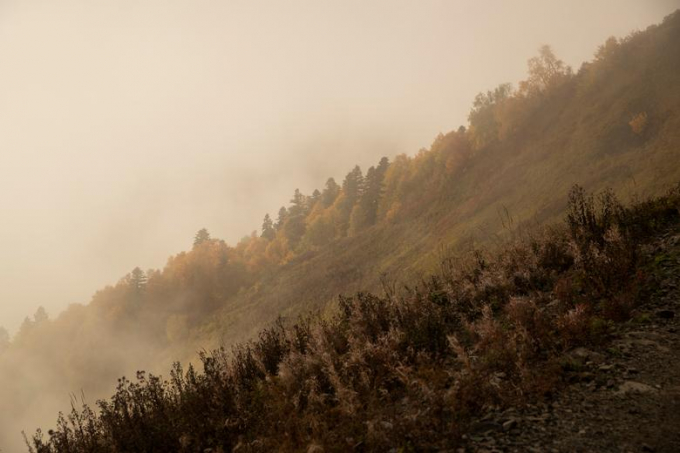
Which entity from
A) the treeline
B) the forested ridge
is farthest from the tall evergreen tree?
the treeline

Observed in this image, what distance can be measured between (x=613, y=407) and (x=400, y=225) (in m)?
45.6

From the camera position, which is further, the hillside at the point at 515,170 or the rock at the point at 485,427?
the hillside at the point at 515,170

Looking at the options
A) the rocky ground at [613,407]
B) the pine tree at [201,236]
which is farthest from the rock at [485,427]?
the pine tree at [201,236]

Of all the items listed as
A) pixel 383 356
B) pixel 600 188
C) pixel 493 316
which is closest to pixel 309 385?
pixel 383 356

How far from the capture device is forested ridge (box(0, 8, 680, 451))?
28.6m

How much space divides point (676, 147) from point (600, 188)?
6100mm

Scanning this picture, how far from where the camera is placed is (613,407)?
4328 millimetres

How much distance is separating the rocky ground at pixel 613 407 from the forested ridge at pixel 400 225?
1075 millimetres

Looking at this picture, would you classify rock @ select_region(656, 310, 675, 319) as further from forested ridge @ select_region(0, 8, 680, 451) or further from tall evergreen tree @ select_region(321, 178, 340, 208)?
tall evergreen tree @ select_region(321, 178, 340, 208)

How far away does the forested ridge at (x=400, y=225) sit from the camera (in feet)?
94.0

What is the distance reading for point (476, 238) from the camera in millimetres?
30328

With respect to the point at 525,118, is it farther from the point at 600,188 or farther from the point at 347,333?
the point at 347,333

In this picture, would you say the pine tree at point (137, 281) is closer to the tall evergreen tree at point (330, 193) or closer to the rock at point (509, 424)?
the tall evergreen tree at point (330, 193)

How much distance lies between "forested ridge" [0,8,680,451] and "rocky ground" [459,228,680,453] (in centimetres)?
108
